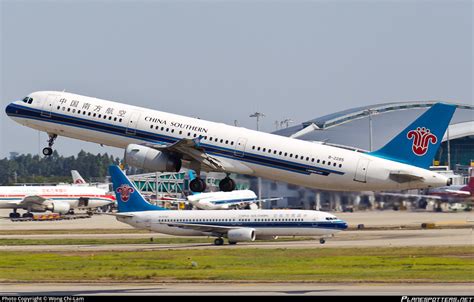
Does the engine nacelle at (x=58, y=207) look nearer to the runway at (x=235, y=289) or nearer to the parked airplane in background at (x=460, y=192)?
the runway at (x=235, y=289)

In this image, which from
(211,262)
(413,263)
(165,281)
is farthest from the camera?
(211,262)

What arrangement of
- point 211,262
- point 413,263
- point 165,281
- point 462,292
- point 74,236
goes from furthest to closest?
point 74,236
point 211,262
point 413,263
point 165,281
point 462,292

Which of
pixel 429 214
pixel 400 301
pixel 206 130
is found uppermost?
pixel 206 130

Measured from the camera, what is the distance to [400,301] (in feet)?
147

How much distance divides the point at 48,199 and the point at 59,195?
2.19 metres

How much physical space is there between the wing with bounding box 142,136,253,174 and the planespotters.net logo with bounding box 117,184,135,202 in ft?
85.2

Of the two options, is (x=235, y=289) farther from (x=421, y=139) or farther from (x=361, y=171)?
(x=421, y=139)

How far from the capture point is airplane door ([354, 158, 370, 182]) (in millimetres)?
69750

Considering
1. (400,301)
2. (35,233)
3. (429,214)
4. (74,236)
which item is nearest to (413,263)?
(429,214)

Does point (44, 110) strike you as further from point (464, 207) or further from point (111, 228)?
point (111, 228)

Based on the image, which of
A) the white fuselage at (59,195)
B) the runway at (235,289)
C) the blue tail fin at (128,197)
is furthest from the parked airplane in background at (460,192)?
the white fuselage at (59,195)

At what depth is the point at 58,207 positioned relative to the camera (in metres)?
161

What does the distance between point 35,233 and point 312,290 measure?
250ft

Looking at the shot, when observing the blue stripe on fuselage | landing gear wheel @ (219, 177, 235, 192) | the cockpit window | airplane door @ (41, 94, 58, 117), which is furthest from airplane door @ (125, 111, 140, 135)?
the cockpit window
